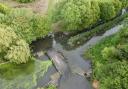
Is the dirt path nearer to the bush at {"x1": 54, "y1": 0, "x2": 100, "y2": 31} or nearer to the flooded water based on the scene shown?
the bush at {"x1": 54, "y1": 0, "x2": 100, "y2": 31}

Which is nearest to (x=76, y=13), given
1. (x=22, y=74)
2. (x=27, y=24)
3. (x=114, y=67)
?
(x=27, y=24)

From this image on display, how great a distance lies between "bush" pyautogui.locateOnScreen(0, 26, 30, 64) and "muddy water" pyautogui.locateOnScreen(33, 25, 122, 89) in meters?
4.65

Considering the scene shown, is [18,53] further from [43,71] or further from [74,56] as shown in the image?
[74,56]

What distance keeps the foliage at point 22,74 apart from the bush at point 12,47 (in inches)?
50.4

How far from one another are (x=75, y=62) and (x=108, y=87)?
13.5m

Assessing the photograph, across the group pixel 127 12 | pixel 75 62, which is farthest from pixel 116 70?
pixel 127 12

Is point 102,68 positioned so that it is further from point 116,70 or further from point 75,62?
point 75,62

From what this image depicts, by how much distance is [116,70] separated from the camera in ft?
124

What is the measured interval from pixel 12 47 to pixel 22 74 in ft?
17.0

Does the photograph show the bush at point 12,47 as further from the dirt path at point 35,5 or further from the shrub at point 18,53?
the dirt path at point 35,5

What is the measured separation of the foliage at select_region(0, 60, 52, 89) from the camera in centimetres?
4406

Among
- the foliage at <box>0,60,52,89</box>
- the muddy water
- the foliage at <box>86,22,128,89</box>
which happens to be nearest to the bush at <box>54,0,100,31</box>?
the muddy water

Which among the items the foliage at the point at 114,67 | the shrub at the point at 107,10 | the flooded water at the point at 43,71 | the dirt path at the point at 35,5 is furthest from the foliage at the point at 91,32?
the dirt path at the point at 35,5

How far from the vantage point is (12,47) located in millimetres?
47031
